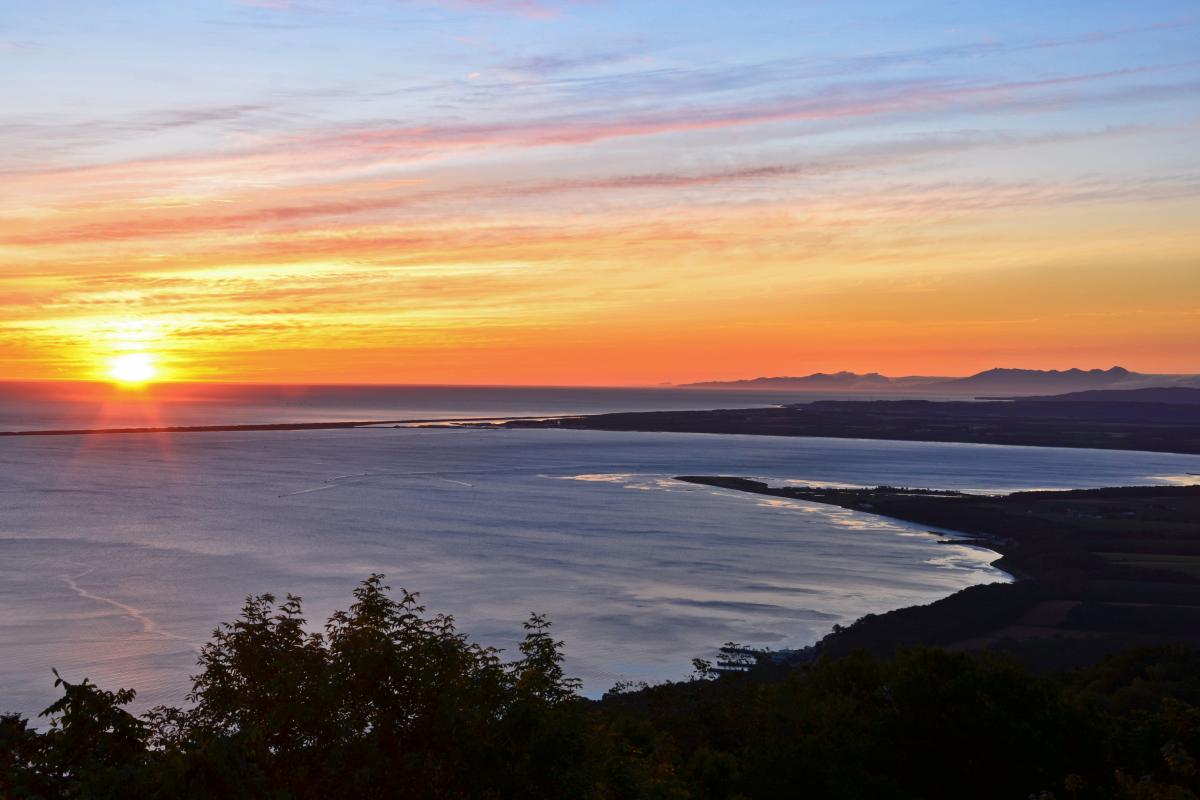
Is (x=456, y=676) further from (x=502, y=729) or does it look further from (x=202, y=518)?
(x=202, y=518)

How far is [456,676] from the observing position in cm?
1634

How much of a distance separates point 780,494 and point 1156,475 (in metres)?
53.8

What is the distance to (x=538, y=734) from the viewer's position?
15352 millimetres

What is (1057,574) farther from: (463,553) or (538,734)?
(538,734)

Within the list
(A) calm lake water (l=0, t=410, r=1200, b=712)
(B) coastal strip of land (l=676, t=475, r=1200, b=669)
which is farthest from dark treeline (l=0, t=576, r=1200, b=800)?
(B) coastal strip of land (l=676, t=475, r=1200, b=669)

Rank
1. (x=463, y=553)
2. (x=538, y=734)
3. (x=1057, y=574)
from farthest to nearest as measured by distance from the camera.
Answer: (x=463, y=553), (x=1057, y=574), (x=538, y=734)

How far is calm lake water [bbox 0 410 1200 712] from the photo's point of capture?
4206 centimetres

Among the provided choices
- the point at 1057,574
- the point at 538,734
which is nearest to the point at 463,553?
the point at 1057,574

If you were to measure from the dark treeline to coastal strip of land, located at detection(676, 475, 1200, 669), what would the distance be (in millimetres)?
16455

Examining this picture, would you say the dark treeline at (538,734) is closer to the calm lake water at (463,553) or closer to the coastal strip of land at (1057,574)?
the calm lake water at (463,553)

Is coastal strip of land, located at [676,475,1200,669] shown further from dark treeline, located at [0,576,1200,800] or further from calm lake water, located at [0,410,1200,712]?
dark treeline, located at [0,576,1200,800]

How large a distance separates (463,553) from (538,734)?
47.7 meters

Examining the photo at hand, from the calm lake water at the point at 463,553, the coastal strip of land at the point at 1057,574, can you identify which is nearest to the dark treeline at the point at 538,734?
the calm lake water at the point at 463,553

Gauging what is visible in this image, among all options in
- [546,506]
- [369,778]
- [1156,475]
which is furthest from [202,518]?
[1156,475]
